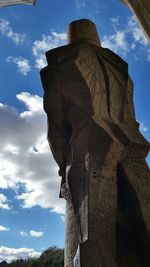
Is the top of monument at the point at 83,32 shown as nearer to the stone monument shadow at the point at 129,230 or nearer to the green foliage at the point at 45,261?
the stone monument shadow at the point at 129,230

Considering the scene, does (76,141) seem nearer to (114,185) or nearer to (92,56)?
(114,185)

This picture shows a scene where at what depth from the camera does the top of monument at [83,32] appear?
8062 millimetres

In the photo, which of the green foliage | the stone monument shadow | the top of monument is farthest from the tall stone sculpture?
the green foliage

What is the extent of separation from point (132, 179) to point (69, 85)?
204 cm

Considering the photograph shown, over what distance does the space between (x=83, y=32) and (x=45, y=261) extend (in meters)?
8.94

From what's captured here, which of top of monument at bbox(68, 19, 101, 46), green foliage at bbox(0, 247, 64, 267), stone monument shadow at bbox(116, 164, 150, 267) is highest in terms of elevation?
top of monument at bbox(68, 19, 101, 46)

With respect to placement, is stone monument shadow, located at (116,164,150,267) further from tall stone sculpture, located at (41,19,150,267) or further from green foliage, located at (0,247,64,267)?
green foliage, located at (0,247,64,267)

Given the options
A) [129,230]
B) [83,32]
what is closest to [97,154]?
[129,230]

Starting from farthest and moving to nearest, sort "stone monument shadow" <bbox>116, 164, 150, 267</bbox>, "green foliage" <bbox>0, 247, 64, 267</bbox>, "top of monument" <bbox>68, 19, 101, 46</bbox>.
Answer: "green foliage" <bbox>0, 247, 64, 267</bbox> < "top of monument" <bbox>68, 19, 101, 46</bbox> < "stone monument shadow" <bbox>116, 164, 150, 267</bbox>

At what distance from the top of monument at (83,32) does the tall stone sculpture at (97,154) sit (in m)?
0.14

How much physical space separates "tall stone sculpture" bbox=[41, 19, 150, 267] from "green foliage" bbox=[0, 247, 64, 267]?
23.5 ft

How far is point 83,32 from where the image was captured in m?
8.14

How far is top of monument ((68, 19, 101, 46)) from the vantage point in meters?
8.06

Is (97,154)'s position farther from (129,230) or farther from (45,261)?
(45,261)
